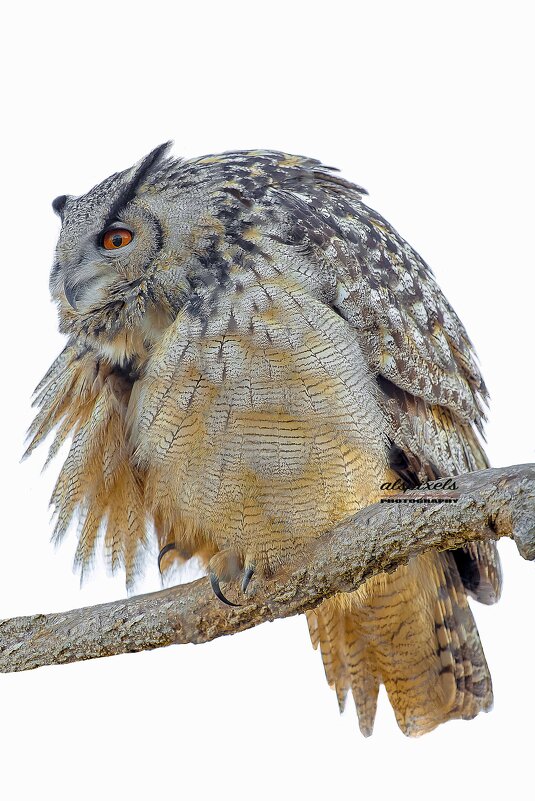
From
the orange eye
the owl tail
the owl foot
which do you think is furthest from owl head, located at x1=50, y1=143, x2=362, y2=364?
the owl tail

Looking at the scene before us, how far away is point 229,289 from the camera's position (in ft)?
9.64

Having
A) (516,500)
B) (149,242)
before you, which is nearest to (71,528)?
(149,242)

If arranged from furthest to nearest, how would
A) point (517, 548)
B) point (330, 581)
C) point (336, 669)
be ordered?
point (336, 669), point (330, 581), point (517, 548)

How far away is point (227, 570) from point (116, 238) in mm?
1136

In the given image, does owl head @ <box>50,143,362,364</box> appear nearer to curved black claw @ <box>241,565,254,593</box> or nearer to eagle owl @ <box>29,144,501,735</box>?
eagle owl @ <box>29,144,501,735</box>

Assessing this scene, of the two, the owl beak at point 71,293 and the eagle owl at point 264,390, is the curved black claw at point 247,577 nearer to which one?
the eagle owl at point 264,390

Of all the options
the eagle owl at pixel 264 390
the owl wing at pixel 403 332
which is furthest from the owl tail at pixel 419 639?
the owl wing at pixel 403 332

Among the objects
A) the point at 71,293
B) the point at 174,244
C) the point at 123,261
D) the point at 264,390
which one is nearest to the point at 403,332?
the point at 264,390

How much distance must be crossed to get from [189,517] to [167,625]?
1.14 ft

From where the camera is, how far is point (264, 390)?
2842 millimetres

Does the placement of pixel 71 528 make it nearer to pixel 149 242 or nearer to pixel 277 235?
pixel 149 242

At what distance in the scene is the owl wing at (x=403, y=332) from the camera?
3084 millimetres

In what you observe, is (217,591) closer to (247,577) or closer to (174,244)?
(247,577)

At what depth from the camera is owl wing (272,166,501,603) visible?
3.08m
